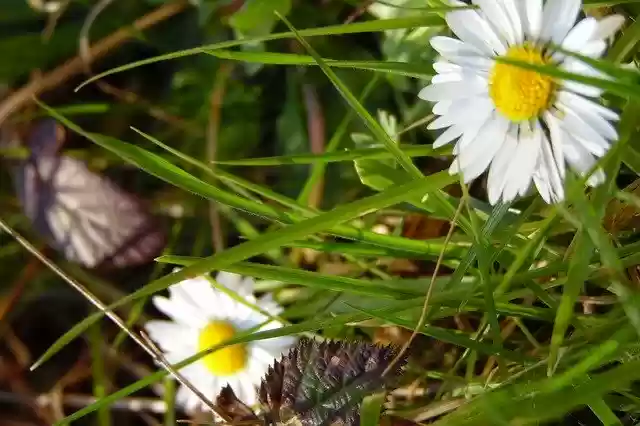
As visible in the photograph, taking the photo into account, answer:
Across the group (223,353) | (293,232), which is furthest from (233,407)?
(293,232)

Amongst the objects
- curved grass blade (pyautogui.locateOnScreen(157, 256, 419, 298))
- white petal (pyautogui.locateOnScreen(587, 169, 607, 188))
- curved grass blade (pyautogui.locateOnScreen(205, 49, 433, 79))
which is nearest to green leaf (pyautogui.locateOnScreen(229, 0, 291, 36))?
curved grass blade (pyautogui.locateOnScreen(205, 49, 433, 79))

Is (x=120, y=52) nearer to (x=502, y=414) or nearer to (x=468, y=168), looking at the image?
(x=468, y=168)

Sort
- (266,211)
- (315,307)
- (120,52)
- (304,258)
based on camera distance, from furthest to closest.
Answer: (120,52) → (304,258) → (315,307) → (266,211)

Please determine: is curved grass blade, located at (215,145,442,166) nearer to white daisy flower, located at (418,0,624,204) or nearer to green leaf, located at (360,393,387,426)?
white daisy flower, located at (418,0,624,204)

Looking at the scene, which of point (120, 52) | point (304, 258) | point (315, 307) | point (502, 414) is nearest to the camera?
point (502, 414)

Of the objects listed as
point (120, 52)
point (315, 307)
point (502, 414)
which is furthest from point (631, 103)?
point (120, 52)

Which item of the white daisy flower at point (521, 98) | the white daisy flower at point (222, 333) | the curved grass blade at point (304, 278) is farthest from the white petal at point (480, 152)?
the white daisy flower at point (222, 333)
